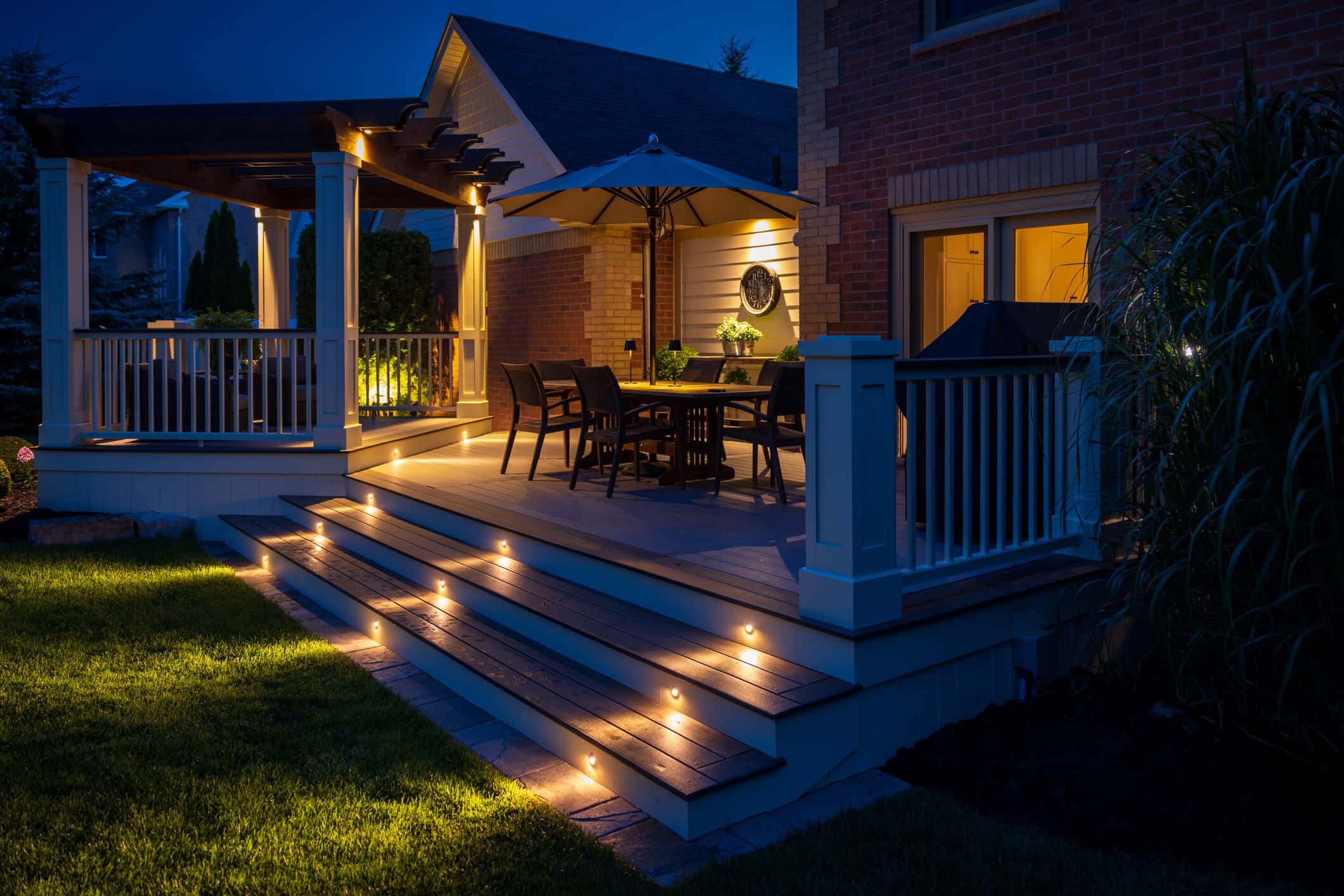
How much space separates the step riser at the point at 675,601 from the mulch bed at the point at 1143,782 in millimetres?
479

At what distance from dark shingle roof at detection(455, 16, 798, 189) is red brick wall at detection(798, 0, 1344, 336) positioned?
11.1 ft

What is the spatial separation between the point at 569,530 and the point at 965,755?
2.44 m

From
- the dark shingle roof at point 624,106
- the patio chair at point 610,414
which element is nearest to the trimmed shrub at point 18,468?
the patio chair at point 610,414

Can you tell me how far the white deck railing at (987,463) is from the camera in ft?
12.6

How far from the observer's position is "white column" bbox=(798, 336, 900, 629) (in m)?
3.45

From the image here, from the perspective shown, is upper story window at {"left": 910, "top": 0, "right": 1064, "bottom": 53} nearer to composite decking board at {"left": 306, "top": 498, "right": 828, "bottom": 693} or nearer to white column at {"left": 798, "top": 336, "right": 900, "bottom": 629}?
white column at {"left": 798, "top": 336, "right": 900, "bottom": 629}

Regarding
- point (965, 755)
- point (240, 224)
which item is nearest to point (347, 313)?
point (965, 755)

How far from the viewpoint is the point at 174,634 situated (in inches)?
206

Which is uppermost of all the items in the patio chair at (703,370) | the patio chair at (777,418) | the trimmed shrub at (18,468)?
the patio chair at (703,370)

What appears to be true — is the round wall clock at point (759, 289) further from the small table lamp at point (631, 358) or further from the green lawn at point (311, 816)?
the green lawn at point (311, 816)

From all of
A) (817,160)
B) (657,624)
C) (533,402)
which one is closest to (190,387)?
(533,402)

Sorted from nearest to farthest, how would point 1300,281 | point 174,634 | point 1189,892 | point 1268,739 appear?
point 1189,892 < point 1300,281 < point 1268,739 < point 174,634

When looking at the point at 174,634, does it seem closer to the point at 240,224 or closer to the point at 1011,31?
the point at 1011,31

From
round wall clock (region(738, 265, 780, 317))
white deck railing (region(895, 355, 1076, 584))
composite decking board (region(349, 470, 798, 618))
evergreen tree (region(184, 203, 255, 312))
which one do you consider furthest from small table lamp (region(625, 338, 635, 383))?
evergreen tree (region(184, 203, 255, 312))
